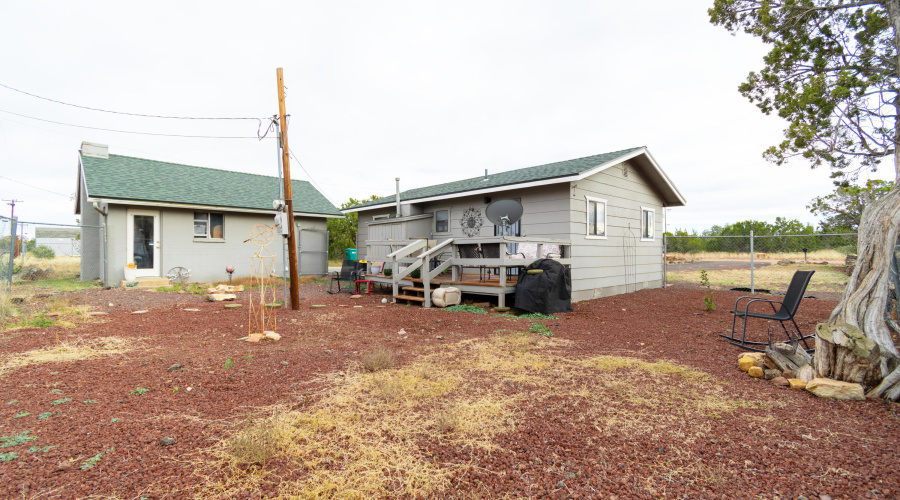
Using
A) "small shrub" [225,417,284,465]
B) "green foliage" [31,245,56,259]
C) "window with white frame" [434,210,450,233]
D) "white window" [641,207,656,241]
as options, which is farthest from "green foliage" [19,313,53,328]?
"green foliage" [31,245,56,259]

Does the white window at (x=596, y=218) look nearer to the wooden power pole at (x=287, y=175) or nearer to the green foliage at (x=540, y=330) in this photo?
the green foliage at (x=540, y=330)

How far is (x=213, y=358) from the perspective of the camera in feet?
14.7

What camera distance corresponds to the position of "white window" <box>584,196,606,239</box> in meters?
9.78

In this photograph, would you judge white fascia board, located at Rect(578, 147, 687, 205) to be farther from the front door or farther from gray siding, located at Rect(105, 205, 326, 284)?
the front door

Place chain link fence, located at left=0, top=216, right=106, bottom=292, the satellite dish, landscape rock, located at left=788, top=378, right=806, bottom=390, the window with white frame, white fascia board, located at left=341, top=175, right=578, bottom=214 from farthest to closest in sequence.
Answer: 1. the window with white frame
2. chain link fence, located at left=0, top=216, right=106, bottom=292
3. the satellite dish
4. white fascia board, located at left=341, top=175, right=578, bottom=214
5. landscape rock, located at left=788, top=378, right=806, bottom=390

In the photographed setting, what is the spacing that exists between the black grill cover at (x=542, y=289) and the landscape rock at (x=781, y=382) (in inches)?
157

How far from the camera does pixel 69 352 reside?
4.64 meters

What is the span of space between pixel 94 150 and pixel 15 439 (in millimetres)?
15092

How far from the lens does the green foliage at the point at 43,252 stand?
20.5 meters

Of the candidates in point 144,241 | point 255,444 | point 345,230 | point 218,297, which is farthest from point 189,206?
point 255,444

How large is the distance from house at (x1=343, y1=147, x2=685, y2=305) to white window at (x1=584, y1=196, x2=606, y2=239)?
3 cm

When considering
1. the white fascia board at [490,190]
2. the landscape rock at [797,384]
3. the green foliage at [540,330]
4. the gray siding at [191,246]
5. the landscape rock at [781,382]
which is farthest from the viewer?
the gray siding at [191,246]

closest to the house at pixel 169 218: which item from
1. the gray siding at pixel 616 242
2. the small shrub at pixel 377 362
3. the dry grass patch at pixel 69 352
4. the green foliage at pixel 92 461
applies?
the dry grass patch at pixel 69 352

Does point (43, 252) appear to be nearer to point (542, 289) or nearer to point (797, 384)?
point (542, 289)
